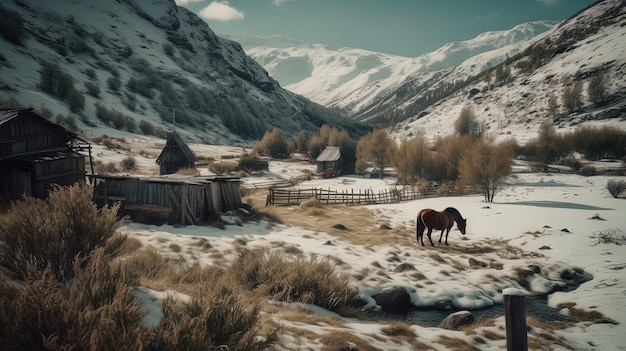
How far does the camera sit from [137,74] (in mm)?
90062

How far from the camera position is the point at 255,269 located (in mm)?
9672

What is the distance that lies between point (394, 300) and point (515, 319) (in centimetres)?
626

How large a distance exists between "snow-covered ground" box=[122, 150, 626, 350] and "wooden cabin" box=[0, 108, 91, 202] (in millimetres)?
6101

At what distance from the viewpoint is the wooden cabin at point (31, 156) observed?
53.0ft

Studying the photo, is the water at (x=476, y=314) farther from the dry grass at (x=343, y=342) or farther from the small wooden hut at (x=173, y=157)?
the small wooden hut at (x=173, y=157)

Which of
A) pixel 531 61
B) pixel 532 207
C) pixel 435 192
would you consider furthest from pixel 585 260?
pixel 531 61

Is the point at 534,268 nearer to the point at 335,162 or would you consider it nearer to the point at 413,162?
the point at 413,162

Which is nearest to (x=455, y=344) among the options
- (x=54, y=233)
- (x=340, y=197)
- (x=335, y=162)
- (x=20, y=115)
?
(x=54, y=233)

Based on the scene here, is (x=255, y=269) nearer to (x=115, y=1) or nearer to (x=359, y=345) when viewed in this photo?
(x=359, y=345)

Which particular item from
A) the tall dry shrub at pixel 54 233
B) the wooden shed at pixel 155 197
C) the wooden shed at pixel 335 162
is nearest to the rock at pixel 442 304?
the tall dry shrub at pixel 54 233

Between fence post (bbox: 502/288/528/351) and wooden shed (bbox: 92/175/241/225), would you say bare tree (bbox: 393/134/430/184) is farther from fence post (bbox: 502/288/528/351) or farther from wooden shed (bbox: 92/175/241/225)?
fence post (bbox: 502/288/528/351)

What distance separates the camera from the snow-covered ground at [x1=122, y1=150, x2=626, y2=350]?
845 cm

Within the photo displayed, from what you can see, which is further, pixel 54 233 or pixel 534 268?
pixel 534 268

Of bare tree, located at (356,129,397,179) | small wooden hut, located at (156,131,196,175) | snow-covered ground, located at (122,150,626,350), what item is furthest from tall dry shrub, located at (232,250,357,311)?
bare tree, located at (356,129,397,179)
